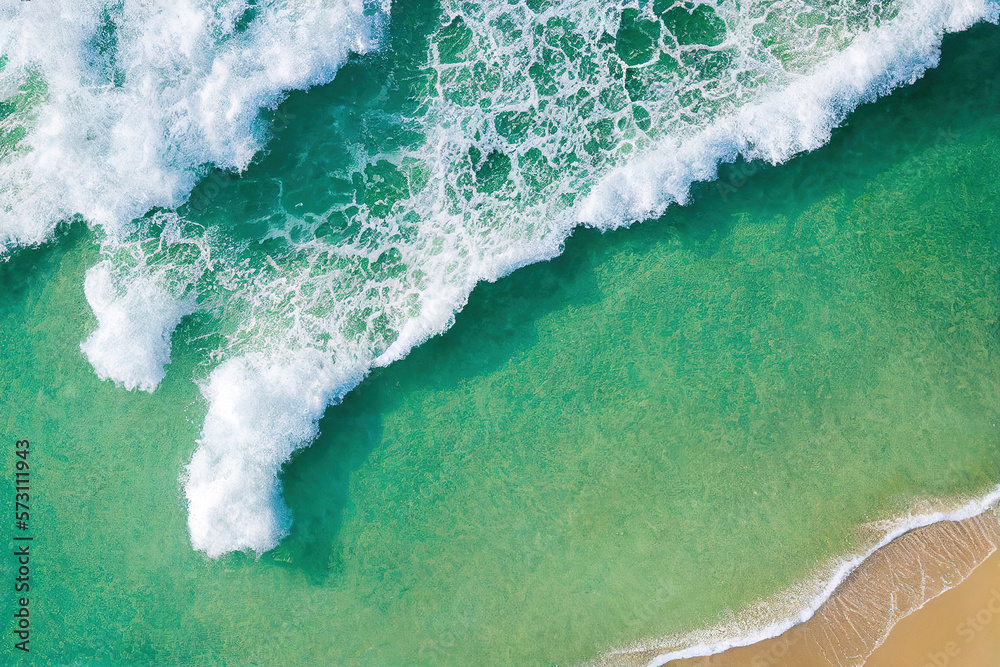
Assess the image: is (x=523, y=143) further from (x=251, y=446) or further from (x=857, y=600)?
(x=857, y=600)

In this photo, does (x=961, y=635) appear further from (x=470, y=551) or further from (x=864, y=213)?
(x=470, y=551)

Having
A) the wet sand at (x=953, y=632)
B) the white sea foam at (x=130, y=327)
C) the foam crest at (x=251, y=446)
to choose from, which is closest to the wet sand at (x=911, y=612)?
the wet sand at (x=953, y=632)

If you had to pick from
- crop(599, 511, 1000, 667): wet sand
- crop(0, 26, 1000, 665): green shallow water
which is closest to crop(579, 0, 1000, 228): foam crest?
crop(0, 26, 1000, 665): green shallow water

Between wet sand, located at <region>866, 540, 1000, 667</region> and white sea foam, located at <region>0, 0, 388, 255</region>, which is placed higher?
white sea foam, located at <region>0, 0, 388, 255</region>

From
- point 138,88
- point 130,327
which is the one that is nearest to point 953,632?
point 130,327

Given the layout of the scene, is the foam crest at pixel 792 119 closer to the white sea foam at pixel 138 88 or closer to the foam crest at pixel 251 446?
the white sea foam at pixel 138 88

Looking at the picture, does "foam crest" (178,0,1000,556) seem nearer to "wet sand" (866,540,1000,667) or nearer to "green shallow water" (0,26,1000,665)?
"green shallow water" (0,26,1000,665)
